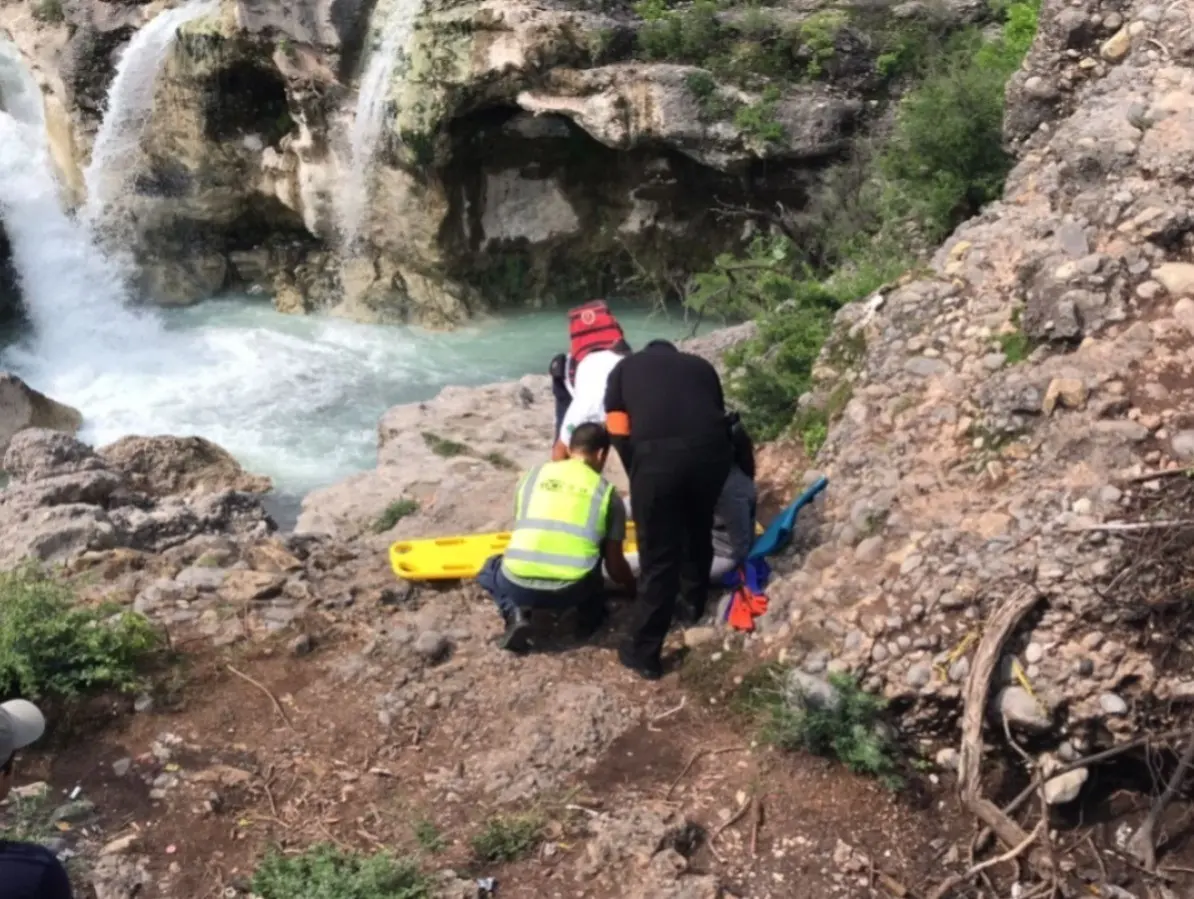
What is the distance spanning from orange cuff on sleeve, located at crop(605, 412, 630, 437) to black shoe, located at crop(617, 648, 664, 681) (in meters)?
0.90

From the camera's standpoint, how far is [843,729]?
13.2ft

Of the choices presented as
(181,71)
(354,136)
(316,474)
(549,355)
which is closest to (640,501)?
(316,474)

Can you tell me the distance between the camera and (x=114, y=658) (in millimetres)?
4684

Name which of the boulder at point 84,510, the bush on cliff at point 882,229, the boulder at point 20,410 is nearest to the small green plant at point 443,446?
the boulder at point 84,510

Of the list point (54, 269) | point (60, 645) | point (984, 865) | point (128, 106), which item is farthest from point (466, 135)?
point (984, 865)

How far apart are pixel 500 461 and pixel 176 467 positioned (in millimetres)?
3225

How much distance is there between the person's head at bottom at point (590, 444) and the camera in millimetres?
4684

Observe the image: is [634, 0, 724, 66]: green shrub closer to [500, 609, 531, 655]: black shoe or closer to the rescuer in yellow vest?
the rescuer in yellow vest

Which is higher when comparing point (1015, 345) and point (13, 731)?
point (1015, 345)

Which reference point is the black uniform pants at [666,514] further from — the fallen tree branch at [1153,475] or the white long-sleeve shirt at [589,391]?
the fallen tree branch at [1153,475]

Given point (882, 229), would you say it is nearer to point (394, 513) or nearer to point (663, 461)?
point (394, 513)

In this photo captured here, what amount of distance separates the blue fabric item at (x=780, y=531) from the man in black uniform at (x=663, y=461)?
436mm

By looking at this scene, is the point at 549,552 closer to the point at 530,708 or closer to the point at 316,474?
the point at 530,708

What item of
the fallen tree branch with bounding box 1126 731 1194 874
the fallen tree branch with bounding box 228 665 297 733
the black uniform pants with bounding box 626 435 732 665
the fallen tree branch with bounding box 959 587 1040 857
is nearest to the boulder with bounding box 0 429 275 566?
the fallen tree branch with bounding box 228 665 297 733
